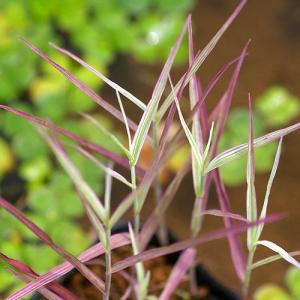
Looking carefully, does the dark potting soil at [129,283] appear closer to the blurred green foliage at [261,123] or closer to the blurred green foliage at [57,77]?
the blurred green foliage at [57,77]

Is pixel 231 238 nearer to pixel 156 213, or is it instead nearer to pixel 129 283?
pixel 156 213

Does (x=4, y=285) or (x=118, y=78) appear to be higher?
(x=118, y=78)

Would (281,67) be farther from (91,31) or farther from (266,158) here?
(91,31)

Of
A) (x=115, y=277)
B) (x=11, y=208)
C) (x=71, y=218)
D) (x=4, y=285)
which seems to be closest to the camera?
(x=11, y=208)

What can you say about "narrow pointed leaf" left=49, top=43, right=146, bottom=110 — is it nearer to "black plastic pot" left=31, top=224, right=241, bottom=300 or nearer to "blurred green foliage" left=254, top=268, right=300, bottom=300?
"black plastic pot" left=31, top=224, right=241, bottom=300

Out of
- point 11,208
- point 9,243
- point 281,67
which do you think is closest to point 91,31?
point 281,67

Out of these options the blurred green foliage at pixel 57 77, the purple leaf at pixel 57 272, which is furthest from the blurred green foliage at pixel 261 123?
the purple leaf at pixel 57 272
